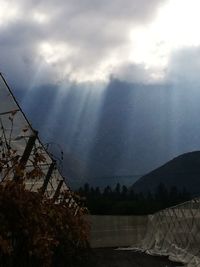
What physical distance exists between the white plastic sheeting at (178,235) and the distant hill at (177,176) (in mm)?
94486

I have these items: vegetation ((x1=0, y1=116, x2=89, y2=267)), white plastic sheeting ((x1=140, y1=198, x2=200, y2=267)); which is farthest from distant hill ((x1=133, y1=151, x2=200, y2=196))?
vegetation ((x1=0, y1=116, x2=89, y2=267))

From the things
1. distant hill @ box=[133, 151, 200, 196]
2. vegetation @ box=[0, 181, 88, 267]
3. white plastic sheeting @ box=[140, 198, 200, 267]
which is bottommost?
vegetation @ box=[0, 181, 88, 267]

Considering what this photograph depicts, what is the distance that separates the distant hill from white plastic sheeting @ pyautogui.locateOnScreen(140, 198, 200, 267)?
9449cm

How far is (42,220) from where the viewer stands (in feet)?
17.8

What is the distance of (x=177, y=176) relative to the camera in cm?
13800

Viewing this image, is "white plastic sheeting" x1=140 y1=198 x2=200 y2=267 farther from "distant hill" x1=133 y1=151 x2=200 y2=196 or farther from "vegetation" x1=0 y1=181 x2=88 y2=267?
"distant hill" x1=133 y1=151 x2=200 y2=196

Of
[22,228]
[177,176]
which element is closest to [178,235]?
[22,228]

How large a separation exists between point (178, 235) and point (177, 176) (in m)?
115

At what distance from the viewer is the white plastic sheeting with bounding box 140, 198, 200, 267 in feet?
68.9

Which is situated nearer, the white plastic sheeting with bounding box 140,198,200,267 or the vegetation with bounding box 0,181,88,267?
the vegetation with bounding box 0,181,88,267

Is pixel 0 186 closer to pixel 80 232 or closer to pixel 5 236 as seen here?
pixel 5 236

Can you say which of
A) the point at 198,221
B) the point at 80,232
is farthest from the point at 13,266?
the point at 198,221

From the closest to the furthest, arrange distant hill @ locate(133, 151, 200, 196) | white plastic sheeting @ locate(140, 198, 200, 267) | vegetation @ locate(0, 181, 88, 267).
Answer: vegetation @ locate(0, 181, 88, 267) → white plastic sheeting @ locate(140, 198, 200, 267) → distant hill @ locate(133, 151, 200, 196)

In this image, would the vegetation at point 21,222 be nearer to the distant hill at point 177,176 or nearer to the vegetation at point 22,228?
the vegetation at point 22,228
